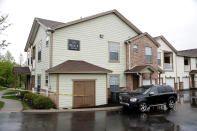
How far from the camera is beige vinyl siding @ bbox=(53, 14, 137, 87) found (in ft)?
44.7

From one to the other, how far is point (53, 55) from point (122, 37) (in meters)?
8.24

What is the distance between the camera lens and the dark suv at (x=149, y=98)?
11078 mm

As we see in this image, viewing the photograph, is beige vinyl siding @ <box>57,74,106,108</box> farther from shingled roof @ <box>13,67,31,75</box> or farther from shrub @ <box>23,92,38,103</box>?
shingled roof @ <box>13,67,31,75</box>

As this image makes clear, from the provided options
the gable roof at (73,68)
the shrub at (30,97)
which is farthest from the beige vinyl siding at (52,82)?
the shrub at (30,97)

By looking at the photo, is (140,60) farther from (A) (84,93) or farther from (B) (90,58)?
(A) (84,93)

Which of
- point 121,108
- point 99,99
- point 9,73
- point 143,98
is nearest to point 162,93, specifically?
point 143,98

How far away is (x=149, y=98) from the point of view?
11367 mm

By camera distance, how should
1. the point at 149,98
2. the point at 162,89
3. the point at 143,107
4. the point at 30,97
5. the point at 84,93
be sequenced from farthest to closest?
the point at 30,97, the point at 84,93, the point at 162,89, the point at 149,98, the point at 143,107

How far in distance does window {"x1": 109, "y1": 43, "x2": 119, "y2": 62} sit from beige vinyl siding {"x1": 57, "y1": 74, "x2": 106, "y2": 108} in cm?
332

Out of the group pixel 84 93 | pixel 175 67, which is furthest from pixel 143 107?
pixel 175 67

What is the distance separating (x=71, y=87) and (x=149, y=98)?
20.2 ft

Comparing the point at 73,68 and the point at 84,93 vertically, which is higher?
the point at 73,68

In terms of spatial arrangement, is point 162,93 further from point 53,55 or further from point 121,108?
point 53,55

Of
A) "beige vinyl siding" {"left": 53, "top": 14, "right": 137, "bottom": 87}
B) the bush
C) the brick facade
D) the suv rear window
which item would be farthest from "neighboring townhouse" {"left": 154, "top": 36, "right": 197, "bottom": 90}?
the bush
